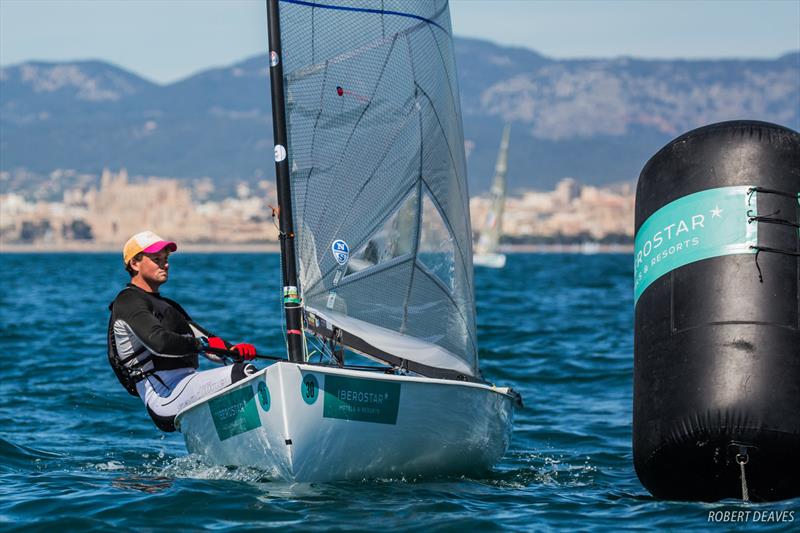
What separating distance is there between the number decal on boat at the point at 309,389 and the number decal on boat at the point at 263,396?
198 millimetres

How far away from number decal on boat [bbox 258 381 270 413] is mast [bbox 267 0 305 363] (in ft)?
1.98

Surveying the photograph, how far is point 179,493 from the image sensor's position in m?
6.84

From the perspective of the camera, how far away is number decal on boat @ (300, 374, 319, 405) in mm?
6617

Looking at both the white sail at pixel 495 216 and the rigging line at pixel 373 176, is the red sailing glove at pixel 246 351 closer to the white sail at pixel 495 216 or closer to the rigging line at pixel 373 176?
the rigging line at pixel 373 176

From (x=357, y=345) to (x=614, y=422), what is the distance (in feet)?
12.4

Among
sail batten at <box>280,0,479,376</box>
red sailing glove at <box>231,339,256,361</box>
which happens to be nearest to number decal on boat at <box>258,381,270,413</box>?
red sailing glove at <box>231,339,256,361</box>

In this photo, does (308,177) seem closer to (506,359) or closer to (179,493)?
(179,493)

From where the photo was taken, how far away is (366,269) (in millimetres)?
7926

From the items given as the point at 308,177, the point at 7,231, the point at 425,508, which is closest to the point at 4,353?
the point at 308,177

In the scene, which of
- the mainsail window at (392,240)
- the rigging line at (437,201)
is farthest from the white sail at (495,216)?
the mainsail window at (392,240)

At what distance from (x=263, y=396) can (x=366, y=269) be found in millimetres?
1506

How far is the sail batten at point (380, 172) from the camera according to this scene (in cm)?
755

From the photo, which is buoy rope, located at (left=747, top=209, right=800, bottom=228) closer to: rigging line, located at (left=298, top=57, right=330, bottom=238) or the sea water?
the sea water

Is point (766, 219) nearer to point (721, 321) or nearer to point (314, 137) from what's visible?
point (721, 321)
